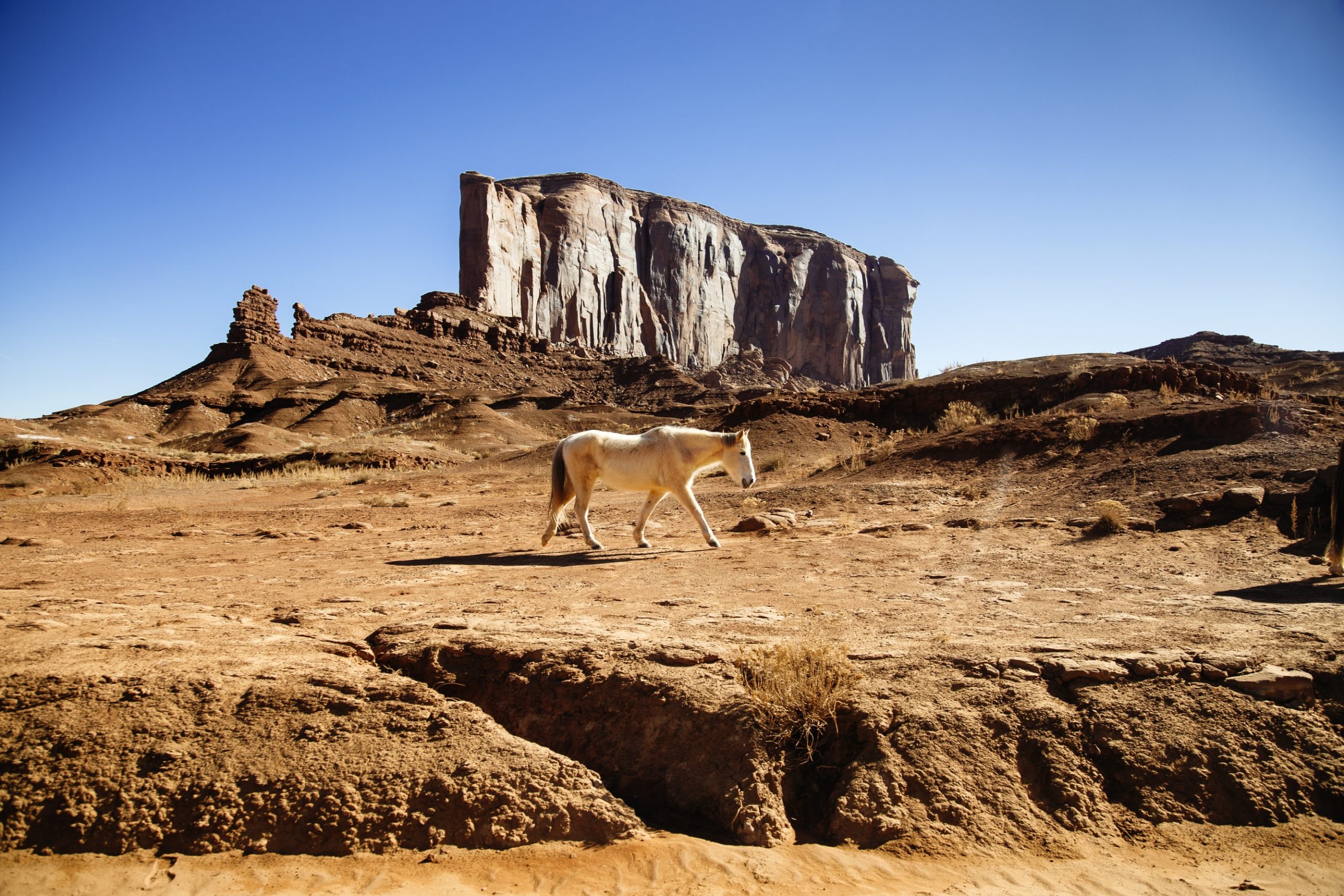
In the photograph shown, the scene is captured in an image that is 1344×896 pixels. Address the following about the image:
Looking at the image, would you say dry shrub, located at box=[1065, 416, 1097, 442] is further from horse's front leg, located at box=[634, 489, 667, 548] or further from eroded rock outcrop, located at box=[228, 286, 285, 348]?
eroded rock outcrop, located at box=[228, 286, 285, 348]

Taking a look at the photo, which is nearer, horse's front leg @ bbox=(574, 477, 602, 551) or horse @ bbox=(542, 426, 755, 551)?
horse @ bbox=(542, 426, 755, 551)

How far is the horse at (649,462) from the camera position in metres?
9.86

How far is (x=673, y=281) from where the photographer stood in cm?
12100

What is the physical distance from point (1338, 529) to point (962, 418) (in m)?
12.6

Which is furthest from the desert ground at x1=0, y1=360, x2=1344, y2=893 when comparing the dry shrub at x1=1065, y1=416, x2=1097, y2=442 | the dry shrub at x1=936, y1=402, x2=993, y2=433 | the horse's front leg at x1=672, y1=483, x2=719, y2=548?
the dry shrub at x1=936, y1=402, x2=993, y2=433

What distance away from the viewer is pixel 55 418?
4178 centimetres

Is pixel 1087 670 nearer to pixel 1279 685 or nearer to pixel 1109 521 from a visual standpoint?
pixel 1279 685

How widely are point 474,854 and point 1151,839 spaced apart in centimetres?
318

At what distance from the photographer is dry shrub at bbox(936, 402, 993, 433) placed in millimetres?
18322

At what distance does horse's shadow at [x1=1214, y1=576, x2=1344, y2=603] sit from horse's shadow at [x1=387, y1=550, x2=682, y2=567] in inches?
229

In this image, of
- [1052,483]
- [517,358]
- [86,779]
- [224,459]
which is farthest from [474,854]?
[517,358]

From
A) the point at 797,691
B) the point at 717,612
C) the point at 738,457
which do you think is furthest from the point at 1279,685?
the point at 738,457

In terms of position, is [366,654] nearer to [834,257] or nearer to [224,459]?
[224,459]

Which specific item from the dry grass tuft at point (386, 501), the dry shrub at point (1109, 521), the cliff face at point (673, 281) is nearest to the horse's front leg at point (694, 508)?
the dry shrub at point (1109, 521)
